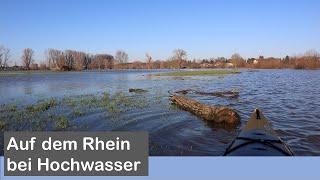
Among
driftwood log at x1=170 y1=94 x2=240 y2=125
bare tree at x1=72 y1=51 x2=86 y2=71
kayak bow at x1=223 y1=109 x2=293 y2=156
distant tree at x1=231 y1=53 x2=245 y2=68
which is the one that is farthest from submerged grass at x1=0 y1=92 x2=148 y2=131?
distant tree at x1=231 y1=53 x2=245 y2=68

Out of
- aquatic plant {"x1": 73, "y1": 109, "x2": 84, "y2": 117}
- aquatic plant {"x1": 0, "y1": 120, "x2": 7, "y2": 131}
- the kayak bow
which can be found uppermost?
the kayak bow

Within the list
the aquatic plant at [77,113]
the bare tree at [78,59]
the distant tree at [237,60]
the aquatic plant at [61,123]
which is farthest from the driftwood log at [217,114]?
the distant tree at [237,60]

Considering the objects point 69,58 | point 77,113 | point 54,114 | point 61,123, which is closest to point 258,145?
point 61,123

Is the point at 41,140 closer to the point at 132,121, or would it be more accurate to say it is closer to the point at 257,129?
the point at 257,129

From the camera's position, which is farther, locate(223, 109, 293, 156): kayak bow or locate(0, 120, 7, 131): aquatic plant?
locate(0, 120, 7, 131): aquatic plant

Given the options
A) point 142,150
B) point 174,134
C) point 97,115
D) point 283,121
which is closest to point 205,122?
point 174,134

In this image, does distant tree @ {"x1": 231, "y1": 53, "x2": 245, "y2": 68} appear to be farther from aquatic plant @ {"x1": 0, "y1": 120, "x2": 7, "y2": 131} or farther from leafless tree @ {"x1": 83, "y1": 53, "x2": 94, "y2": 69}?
aquatic plant @ {"x1": 0, "y1": 120, "x2": 7, "y2": 131}

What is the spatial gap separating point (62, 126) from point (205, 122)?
705cm

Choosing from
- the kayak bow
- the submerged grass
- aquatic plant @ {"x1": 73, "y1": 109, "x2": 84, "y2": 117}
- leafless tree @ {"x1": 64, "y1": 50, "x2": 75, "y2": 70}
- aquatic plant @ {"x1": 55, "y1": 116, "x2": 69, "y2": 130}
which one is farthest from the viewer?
leafless tree @ {"x1": 64, "y1": 50, "x2": 75, "y2": 70}

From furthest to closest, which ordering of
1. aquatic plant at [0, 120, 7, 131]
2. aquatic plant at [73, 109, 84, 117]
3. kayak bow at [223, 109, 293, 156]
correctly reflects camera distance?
aquatic plant at [73, 109, 84, 117], aquatic plant at [0, 120, 7, 131], kayak bow at [223, 109, 293, 156]

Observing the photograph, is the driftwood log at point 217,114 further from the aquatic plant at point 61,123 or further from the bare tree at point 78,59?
the bare tree at point 78,59

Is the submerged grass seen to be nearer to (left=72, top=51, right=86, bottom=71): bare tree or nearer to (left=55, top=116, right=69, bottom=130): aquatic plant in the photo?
(left=55, top=116, right=69, bottom=130): aquatic plant

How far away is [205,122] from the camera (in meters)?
16.7

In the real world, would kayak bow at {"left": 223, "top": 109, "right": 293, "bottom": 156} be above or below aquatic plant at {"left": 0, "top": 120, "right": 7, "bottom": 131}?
above
